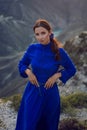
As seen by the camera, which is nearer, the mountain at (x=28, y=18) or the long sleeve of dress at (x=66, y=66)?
the long sleeve of dress at (x=66, y=66)

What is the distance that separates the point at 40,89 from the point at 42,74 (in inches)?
9.1

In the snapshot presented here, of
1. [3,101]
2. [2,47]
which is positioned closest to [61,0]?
[2,47]

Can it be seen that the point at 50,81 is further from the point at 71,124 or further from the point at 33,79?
the point at 71,124

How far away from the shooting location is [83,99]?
11.0 m

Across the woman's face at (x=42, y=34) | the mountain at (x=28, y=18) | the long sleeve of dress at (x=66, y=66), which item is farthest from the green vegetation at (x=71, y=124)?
the mountain at (x=28, y=18)

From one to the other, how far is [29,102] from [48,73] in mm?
533

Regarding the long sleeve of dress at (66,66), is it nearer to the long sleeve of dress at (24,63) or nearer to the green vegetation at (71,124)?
the long sleeve of dress at (24,63)

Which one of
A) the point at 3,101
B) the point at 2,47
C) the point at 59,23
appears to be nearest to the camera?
the point at 3,101

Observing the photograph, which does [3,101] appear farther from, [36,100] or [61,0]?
[61,0]

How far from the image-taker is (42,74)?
6543 mm

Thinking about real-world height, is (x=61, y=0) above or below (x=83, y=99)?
above

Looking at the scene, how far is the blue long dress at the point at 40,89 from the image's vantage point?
650cm

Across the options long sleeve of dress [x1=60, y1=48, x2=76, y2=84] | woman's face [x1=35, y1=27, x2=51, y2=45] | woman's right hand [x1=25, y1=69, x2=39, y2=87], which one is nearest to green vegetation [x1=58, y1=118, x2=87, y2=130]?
long sleeve of dress [x1=60, y1=48, x2=76, y2=84]

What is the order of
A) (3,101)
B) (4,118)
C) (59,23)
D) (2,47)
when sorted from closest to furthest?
1. (4,118)
2. (3,101)
3. (2,47)
4. (59,23)
